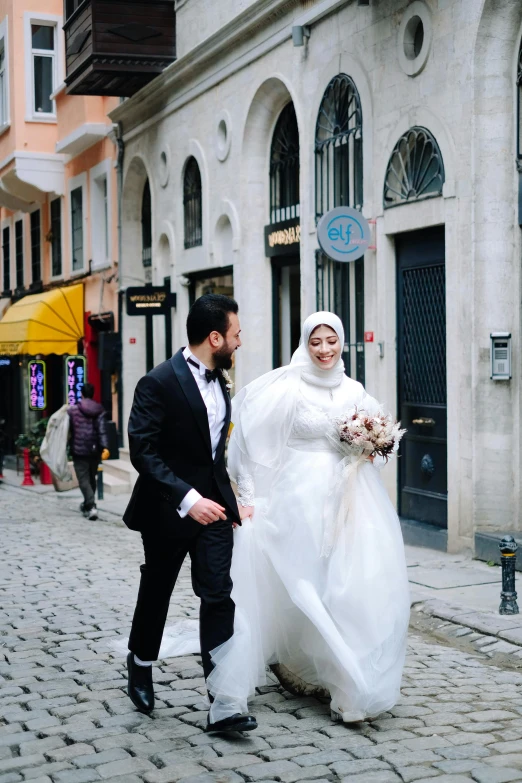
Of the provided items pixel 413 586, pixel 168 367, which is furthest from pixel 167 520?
pixel 413 586

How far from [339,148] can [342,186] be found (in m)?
0.46

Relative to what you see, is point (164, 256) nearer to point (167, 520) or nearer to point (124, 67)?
point (124, 67)

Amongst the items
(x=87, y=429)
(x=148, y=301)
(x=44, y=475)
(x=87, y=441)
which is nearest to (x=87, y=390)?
(x=87, y=429)

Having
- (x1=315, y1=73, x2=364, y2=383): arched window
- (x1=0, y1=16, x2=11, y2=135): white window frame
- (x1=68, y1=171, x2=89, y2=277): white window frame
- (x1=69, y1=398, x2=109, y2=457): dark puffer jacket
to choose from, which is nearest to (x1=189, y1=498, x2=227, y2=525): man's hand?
(x1=315, y1=73, x2=364, y2=383): arched window

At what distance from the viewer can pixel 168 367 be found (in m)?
5.56

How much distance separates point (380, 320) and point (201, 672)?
622 centimetres

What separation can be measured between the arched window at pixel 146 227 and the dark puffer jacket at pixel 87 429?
21.4ft

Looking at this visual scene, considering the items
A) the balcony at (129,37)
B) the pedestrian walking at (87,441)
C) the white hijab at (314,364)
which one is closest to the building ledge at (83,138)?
the balcony at (129,37)

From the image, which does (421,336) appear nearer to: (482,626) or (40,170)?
(482,626)

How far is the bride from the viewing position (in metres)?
5.48

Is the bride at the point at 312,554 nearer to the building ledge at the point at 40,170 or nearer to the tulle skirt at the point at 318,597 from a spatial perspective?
the tulle skirt at the point at 318,597

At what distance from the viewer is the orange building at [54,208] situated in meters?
22.8

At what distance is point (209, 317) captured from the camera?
5.58 meters

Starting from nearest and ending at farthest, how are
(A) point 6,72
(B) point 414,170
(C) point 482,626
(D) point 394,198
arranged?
(C) point 482,626, (B) point 414,170, (D) point 394,198, (A) point 6,72
